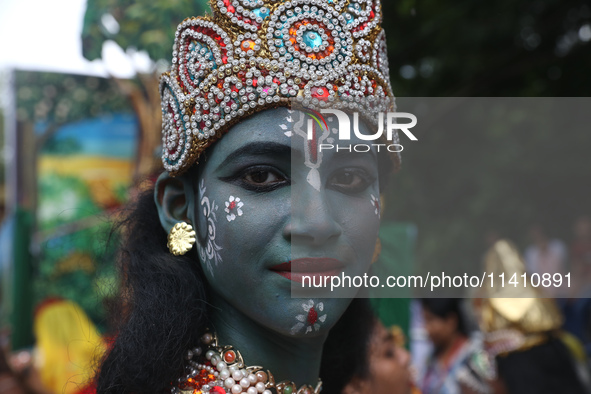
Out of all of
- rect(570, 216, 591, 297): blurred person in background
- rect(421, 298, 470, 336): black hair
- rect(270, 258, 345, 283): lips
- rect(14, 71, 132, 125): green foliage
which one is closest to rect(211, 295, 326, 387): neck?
rect(270, 258, 345, 283): lips

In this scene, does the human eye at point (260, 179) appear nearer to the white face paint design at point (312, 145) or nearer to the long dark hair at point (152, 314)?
the white face paint design at point (312, 145)

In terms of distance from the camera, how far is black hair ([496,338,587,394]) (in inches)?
194

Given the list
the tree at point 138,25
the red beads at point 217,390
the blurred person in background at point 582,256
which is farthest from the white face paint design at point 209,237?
the blurred person in background at point 582,256

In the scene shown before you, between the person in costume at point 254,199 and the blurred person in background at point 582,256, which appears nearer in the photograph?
the person in costume at point 254,199

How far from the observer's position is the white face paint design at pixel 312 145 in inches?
70.3

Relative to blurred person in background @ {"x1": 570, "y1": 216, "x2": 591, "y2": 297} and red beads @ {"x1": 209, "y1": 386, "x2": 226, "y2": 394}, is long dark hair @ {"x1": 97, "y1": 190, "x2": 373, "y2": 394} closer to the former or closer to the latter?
red beads @ {"x1": 209, "y1": 386, "x2": 226, "y2": 394}

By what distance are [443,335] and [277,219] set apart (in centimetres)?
444

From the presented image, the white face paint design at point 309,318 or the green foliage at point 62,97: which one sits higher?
the green foliage at point 62,97

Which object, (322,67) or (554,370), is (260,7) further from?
(554,370)

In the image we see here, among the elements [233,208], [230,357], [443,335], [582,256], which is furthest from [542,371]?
[233,208]

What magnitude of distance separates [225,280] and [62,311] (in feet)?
9.33

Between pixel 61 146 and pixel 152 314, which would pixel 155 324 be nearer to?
pixel 152 314

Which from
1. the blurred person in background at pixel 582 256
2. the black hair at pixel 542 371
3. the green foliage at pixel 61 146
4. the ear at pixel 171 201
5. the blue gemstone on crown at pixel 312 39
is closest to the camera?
the blue gemstone on crown at pixel 312 39

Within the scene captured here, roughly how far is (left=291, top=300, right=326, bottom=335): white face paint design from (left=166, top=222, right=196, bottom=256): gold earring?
1.43 feet
